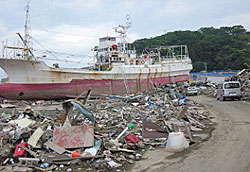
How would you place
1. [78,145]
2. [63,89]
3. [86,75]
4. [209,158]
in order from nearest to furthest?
[209,158], [78,145], [63,89], [86,75]

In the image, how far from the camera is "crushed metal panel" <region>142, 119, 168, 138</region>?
8266mm

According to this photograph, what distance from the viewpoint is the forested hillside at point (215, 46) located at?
244 ft

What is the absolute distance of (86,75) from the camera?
981 inches

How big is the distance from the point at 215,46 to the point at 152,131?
3391 inches

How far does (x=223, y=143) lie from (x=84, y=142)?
4.33 metres

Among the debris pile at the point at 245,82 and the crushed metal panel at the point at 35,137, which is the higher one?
the debris pile at the point at 245,82

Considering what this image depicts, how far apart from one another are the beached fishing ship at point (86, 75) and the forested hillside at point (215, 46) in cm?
4841

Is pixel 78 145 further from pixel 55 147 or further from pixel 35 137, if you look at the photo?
pixel 35 137

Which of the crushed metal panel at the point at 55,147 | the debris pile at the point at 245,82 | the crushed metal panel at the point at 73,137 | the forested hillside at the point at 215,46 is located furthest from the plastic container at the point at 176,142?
the forested hillside at the point at 215,46

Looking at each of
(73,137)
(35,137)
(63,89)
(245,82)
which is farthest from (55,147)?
(245,82)

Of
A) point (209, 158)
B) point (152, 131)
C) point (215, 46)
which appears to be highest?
point (215, 46)

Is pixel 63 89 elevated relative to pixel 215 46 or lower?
lower

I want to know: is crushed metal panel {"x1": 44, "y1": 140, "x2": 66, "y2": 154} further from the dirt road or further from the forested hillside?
the forested hillside

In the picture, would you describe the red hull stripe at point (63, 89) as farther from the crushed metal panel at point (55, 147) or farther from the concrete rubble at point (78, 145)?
the crushed metal panel at point (55, 147)
